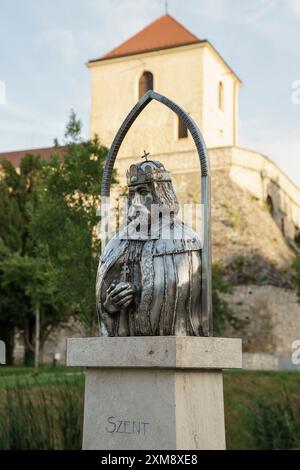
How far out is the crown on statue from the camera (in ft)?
17.6

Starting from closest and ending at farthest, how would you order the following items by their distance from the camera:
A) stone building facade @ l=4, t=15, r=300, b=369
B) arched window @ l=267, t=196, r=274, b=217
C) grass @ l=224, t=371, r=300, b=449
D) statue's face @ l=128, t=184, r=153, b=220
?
statue's face @ l=128, t=184, r=153, b=220, grass @ l=224, t=371, r=300, b=449, stone building facade @ l=4, t=15, r=300, b=369, arched window @ l=267, t=196, r=274, b=217

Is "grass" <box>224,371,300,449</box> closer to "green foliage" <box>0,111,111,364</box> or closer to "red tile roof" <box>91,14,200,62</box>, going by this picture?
"green foliage" <box>0,111,111,364</box>

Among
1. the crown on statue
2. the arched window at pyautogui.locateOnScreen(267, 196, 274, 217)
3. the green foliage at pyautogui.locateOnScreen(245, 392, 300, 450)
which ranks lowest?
the green foliage at pyautogui.locateOnScreen(245, 392, 300, 450)

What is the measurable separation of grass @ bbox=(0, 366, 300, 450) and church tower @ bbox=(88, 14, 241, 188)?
84.2 feet

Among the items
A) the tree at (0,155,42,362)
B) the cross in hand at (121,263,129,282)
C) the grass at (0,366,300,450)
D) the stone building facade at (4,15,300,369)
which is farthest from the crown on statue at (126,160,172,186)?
the tree at (0,155,42,362)

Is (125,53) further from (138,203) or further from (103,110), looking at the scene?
(138,203)

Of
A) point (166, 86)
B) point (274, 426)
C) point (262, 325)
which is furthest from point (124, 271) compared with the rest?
point (166, 86)

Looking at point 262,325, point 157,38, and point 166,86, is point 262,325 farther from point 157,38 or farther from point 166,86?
point 157,38

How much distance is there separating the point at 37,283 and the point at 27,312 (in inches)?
122

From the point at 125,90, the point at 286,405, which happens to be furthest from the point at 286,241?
the point at 286,405

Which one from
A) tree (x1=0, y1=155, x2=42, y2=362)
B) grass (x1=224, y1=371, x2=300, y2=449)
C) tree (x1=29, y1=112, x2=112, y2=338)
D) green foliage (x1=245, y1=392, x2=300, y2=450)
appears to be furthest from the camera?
tree (x1=0, y1=155, x2=42, y2=362)

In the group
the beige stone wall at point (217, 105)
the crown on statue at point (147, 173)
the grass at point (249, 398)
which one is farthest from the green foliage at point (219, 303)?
the crown on statue at point (147, 173)

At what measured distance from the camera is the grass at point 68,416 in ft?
29.0

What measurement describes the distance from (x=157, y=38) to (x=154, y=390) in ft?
140
